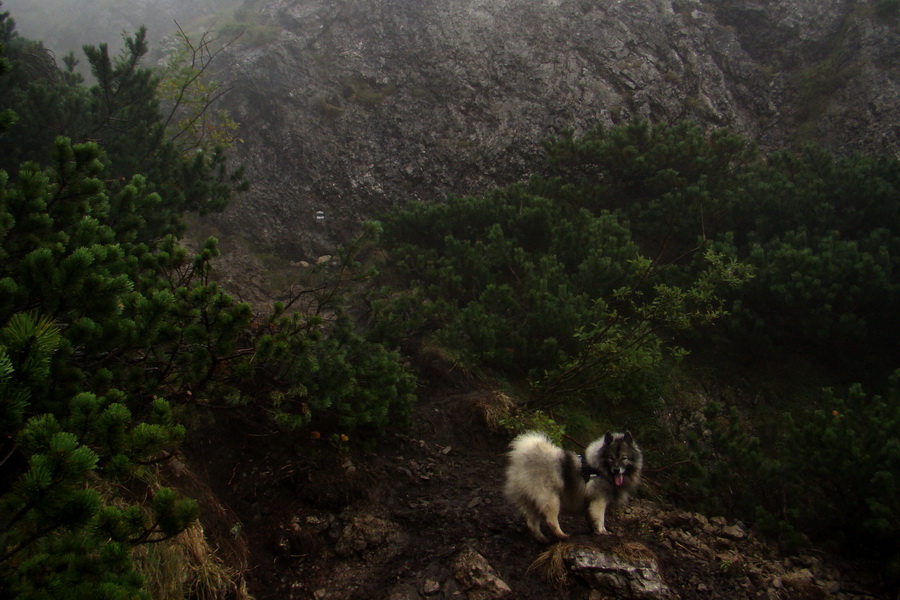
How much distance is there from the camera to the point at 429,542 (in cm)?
425

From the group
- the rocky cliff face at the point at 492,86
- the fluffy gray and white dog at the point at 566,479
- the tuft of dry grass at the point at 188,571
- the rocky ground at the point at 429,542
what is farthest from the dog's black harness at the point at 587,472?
the rocky cliff face at the point at 492,86

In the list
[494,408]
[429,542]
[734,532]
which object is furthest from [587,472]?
[494,408]

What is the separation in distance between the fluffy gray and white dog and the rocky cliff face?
882 centimetres

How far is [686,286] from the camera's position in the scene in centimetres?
770

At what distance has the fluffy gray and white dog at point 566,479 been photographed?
401 centimetres

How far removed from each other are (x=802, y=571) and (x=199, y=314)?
5169 millimetres

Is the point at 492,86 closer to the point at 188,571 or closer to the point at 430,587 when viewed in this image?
the point at 430,587

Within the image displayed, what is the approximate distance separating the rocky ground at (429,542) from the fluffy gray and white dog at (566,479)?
0.24m

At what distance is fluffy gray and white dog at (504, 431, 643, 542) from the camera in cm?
401

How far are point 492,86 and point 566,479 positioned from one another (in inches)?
509

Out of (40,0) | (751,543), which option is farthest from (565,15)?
(40,0)

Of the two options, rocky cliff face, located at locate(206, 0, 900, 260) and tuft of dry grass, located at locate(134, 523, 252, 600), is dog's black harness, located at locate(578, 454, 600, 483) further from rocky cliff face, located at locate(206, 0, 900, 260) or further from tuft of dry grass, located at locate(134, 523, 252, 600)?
rocky cliff face, located at locate(206, 0, 900, 260)

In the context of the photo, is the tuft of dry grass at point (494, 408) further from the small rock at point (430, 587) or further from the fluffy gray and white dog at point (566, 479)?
the small rock at point (430, 587)

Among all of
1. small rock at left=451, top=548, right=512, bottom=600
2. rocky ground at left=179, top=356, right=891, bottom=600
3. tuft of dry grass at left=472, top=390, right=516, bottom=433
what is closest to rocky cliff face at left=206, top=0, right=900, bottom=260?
tuft of dry grass at left=472, top=390, right=516, bottom=433
